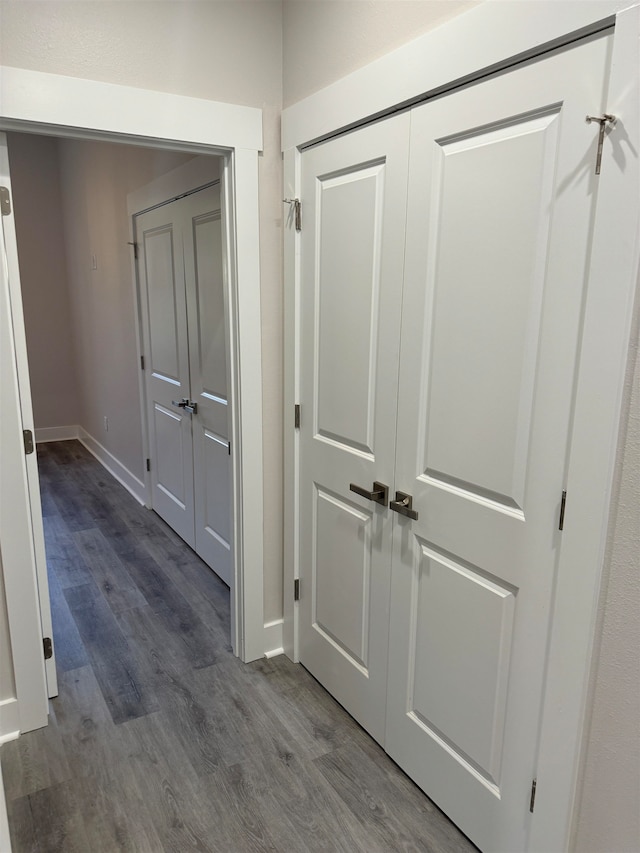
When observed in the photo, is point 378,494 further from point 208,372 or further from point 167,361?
point 167,361

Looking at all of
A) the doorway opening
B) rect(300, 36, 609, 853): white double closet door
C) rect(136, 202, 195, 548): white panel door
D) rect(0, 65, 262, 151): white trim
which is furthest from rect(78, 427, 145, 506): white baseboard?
rect(0, 65, 262, 151): white trim

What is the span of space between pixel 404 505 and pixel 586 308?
2.52 feet

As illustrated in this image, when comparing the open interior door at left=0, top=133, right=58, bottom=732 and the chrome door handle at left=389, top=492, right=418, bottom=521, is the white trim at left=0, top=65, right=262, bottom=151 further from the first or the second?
the chrome door handle at left=389, top=492, right=418, bottom=521

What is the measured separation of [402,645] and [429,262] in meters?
Answer: 1.14

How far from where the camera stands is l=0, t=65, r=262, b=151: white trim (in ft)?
5.47

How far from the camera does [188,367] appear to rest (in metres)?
3.19

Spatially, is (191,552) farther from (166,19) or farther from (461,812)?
(166,19)

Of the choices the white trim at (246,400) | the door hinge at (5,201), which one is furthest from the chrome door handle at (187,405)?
the door hinge at (5,201)

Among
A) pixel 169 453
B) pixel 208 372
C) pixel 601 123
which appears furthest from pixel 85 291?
pixel 601 123

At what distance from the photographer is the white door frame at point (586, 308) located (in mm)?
1059

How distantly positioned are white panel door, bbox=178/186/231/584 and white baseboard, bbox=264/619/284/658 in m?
0.50

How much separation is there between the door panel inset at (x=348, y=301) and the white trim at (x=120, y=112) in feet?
1.28

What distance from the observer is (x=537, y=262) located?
4.09ft

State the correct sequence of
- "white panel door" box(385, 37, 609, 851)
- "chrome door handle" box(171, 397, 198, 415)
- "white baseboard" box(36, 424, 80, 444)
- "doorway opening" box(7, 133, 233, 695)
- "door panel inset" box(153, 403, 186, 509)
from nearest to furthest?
"white panel door" box(385, 37, 609, 851) < "chrome door handle" box(171, 397, 198, 415) < "door panel inset" box(153, 403, 186, 509) < "doorway opening" box(7, 133, 233, 695) < "white baseboard" box(36, 424, 80, 444)
